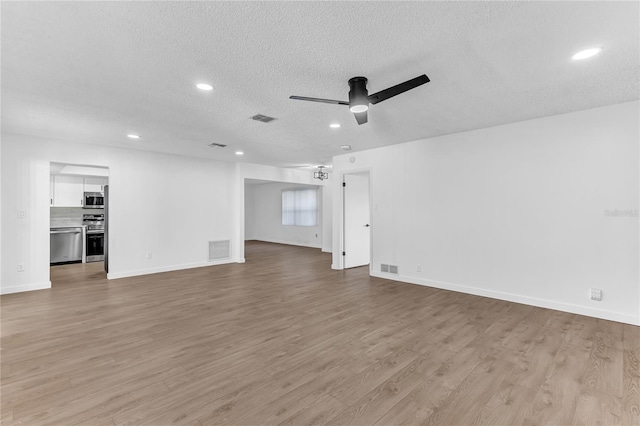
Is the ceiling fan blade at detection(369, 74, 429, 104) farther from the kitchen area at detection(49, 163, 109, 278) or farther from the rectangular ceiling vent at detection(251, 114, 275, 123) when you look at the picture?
the kitchen area at detection(49, 163, 109, 278)

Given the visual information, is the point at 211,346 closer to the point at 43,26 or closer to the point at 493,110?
the point at 43,26

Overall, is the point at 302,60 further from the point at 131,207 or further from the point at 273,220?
the point at 273,220

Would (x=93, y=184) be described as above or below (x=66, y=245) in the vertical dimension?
above

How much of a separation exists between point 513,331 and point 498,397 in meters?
1.44

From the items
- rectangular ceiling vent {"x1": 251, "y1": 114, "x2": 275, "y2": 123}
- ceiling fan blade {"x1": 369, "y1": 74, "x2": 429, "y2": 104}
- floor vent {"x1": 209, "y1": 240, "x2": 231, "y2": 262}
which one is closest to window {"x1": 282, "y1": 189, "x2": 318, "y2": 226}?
floor vent {"x1": 209, "y1": 240, "x2": 231, "y2": 262}

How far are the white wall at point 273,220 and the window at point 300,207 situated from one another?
0.55 ft

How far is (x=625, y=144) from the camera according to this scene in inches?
139

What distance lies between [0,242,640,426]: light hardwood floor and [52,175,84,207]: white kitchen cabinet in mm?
3832

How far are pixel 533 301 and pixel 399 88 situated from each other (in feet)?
11.9

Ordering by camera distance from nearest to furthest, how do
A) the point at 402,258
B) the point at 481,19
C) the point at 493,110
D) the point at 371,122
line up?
the point at 481,19
the point at 493,110
the point at 371,122
the point at 402,258

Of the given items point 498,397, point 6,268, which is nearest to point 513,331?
point 498,397

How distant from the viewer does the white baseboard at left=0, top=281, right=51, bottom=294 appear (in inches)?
190

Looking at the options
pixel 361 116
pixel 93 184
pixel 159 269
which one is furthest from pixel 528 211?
pixel 93 184

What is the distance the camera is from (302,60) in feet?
8.32
